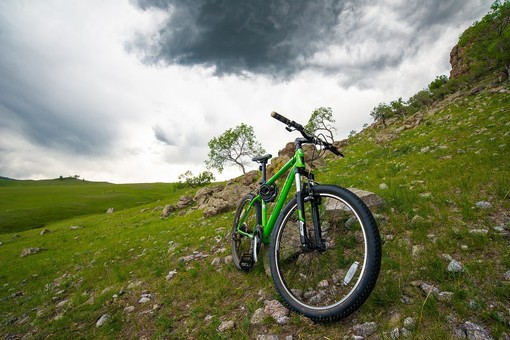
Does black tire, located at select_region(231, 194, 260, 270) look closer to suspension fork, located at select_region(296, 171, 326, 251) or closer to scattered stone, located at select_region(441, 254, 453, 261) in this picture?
suspension fork, located at select_region(296, 171, 326, 251)

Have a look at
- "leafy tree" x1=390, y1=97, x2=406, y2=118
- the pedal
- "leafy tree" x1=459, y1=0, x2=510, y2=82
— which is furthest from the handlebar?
"leafy tree" x1=390, y1=97, x2=406, y2=118

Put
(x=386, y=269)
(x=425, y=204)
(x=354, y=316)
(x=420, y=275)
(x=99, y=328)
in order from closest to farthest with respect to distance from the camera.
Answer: (x=354, y=316)
(x=420, y=275)
(x=386, y=269)
(x=99, y=328)
(x=425, y=204)

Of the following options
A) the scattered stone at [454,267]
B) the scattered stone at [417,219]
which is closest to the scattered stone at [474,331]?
the scattered stone at [454,267]

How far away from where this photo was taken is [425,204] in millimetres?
6430

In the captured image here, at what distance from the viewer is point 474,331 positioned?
282 centimetres

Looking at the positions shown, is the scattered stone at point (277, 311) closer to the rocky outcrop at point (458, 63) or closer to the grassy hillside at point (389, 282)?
the grassy hillside at point (389, 282)

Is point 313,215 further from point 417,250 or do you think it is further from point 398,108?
point 398,108

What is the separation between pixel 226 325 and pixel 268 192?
2.81m

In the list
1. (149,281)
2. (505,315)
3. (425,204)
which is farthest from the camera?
(149,281)

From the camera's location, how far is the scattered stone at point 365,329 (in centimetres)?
332

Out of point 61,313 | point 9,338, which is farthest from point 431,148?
point 9,338

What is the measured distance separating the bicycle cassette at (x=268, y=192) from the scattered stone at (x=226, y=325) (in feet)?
8.44

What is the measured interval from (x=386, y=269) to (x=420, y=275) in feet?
1.69

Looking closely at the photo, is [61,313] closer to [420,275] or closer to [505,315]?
[420,275]
